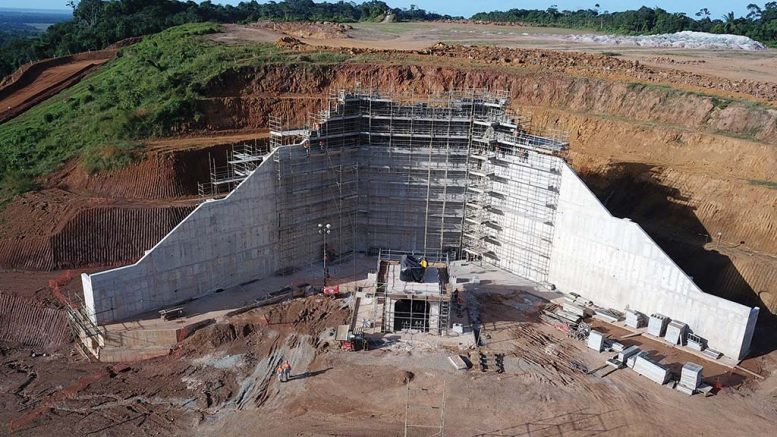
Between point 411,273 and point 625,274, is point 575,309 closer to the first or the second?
point 625,274

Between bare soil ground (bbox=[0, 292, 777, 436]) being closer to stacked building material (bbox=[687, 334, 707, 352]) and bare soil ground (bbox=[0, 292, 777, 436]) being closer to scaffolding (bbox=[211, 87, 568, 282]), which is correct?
stacked building material (bbox=[687, 334, 707, 352])

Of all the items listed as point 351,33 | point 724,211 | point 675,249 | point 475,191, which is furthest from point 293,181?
point 351,33

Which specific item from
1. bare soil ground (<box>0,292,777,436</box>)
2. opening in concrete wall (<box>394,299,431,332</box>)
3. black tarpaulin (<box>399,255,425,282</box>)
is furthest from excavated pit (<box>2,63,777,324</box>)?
opening in concrete wall (<box>394,299,431,332</box>)

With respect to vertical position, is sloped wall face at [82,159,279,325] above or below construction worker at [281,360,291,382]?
above

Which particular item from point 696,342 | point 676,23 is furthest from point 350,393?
point 676,23

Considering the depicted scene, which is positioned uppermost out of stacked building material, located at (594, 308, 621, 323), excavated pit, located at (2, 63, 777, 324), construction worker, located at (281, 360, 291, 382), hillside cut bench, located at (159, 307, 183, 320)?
excavated pit, located at (2, 63, 777, 324)

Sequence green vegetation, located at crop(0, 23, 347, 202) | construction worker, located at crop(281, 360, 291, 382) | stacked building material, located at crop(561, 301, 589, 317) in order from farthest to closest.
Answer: green vegetation, located at crop(0, 23, 347, 202) < stacked building material, located at crop(561, 301, 589, 317) < construction worker, located at crop(281, 360, 291, 382)

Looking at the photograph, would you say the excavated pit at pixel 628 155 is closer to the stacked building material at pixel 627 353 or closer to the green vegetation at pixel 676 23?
the stacked building material at pixel 627 353
